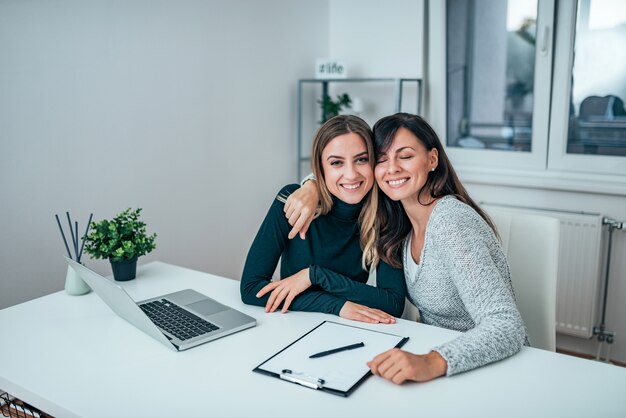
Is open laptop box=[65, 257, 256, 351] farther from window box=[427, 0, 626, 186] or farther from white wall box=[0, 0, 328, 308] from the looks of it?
window box=[427, 0, 626, 186]

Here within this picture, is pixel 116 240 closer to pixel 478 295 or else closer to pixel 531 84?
pixel 478 295

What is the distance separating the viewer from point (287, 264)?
1729mm

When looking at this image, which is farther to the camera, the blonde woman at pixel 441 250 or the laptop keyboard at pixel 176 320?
the laptop keyboard at pixel 176 320

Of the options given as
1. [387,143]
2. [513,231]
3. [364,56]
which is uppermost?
[364,56]

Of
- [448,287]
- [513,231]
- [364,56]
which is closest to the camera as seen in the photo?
[448,287]

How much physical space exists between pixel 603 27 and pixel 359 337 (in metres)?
2.15

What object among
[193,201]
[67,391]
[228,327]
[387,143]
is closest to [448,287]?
[387,143]

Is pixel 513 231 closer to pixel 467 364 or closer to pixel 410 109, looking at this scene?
pixel 467 364

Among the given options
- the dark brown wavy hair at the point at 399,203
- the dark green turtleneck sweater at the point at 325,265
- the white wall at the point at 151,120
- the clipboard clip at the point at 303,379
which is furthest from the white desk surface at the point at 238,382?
the white wall at the point at 151,120

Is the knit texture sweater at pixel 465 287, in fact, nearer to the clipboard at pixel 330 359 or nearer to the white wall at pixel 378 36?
the clipboard at pixel 330 359

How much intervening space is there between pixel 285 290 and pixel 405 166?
45 cm

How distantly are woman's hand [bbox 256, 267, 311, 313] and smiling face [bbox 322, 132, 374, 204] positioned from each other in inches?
9.3

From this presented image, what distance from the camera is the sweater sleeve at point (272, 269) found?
1.51 metres

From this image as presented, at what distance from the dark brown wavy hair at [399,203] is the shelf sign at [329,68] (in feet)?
5.68
